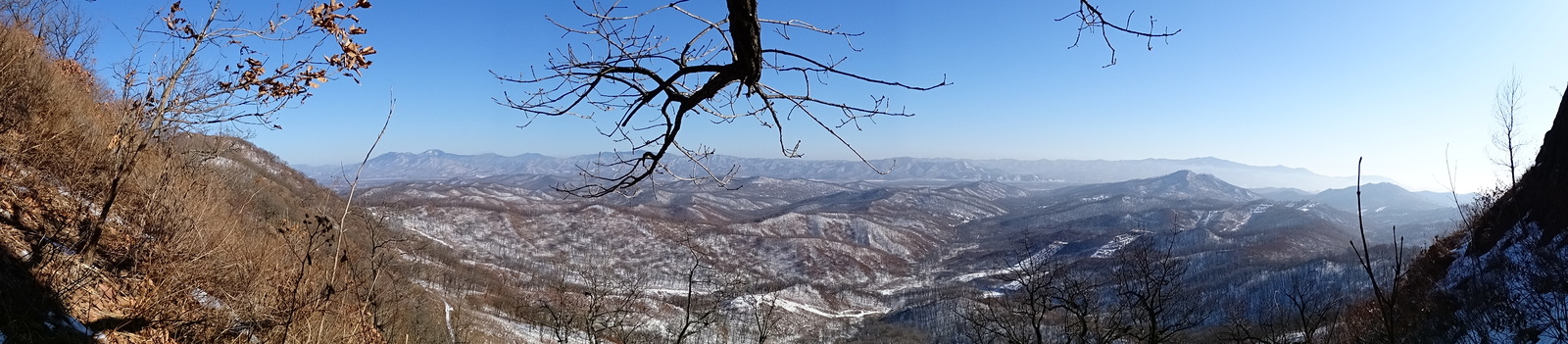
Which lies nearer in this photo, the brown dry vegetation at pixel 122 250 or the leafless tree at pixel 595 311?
the brown dry vegetation at pixel 122 250

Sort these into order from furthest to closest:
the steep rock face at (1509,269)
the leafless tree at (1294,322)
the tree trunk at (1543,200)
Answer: the tree trunk at (1543,200) → the steep rock face at (1509,269) → the leafless tree at (1294,322)

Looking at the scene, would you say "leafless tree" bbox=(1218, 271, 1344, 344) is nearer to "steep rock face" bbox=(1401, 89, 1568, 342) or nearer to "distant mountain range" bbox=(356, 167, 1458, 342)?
"steep rock face" bbox=(1401, 89, 1568, 342)

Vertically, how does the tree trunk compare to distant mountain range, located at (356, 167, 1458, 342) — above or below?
above

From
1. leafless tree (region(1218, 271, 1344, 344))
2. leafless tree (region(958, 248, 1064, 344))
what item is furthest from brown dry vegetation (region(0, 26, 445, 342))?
leafless tree (region(958, 248, 1064, 344))

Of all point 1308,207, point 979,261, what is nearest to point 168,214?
point 979,261

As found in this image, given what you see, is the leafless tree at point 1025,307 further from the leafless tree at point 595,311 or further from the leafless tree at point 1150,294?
the leafless tree at point 595,311

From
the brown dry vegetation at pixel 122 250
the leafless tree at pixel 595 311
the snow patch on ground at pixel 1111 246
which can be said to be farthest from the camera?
the snow patch on ground at pixel 1111 246

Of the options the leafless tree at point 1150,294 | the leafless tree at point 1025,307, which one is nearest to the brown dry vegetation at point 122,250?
the leafless tree at point 1025,307

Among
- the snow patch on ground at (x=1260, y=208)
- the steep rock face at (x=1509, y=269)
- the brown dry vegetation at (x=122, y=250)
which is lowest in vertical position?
the snow patch on ground at (x=1260, y=208)

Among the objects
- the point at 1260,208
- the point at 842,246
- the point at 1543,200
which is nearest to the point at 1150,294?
the point at 1543,200
